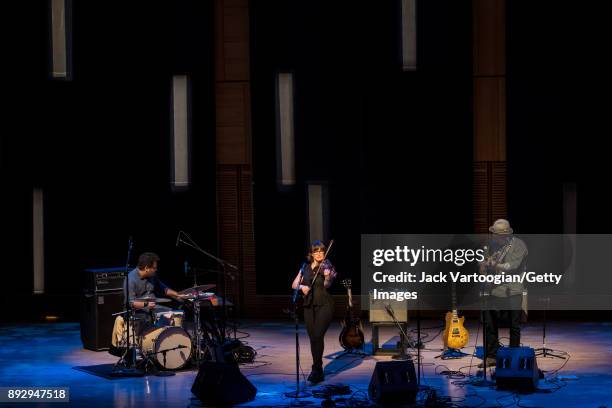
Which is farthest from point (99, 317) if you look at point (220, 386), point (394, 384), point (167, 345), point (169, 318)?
point (394, 384)

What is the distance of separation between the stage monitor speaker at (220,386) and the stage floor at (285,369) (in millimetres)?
125

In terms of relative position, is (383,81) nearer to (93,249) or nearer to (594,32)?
(594,32)

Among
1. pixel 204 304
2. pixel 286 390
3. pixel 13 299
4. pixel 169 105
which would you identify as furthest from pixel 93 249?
pixel 286 390

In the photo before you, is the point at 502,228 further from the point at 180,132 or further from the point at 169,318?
the point at 180,132

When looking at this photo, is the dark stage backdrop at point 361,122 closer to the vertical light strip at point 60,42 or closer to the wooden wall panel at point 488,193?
the wooden wall panel at point 488,193

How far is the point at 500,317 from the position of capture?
10461 millimetres

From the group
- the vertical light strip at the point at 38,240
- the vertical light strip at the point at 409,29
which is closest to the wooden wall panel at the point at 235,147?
the vertical light strip at the point at 38,240

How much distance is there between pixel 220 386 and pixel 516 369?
2733 mm

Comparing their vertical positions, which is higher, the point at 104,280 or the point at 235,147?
the point at 235,147

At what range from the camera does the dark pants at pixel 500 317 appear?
10.4 m

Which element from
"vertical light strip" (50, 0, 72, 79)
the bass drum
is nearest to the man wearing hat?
the bass drum

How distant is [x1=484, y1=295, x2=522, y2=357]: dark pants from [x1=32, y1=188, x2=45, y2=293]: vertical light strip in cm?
697

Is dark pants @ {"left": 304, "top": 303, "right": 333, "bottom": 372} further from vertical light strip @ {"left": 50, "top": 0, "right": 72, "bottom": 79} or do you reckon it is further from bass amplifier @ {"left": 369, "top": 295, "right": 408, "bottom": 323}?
vertical light strip @ {"left": 50, "top": 0, "right": 72, "bottom": 79}

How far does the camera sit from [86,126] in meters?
14.4
